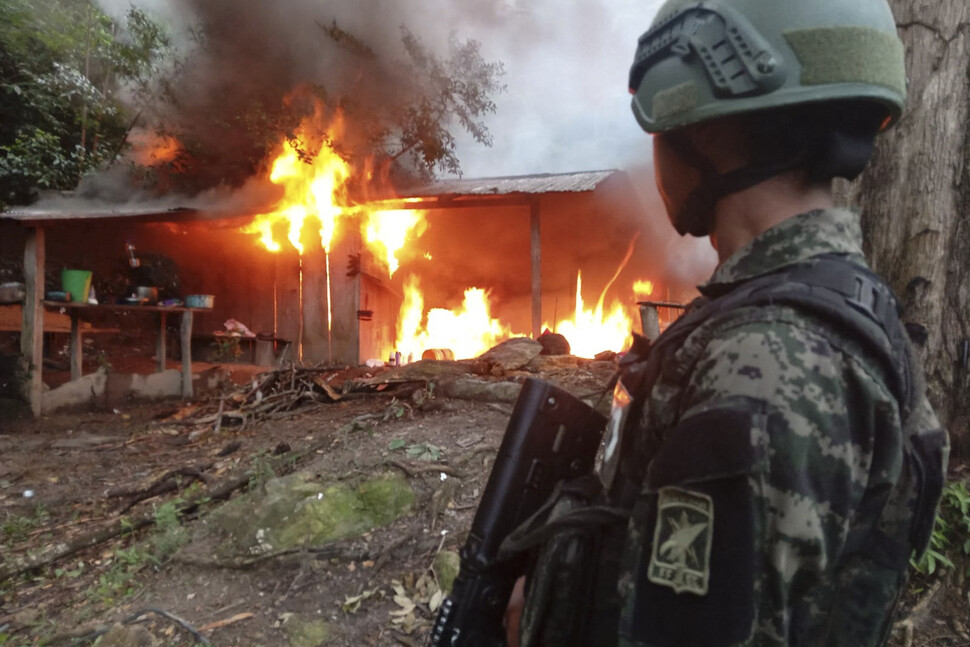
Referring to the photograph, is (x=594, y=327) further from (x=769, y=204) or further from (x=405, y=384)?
(x=769, y=204)

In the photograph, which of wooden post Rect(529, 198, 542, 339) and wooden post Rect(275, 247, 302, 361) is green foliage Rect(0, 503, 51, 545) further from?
wooden post Rect(275, 247, 302, 361)

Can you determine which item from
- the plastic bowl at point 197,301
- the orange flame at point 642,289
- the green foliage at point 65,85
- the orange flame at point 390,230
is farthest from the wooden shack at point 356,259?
the green foliage at point 65,85

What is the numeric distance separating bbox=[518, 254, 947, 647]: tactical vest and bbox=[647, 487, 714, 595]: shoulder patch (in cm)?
21

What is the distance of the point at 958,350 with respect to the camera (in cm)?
292

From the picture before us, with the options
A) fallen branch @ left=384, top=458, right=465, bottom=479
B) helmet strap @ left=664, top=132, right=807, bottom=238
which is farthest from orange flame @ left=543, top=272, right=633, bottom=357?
helmet strap @ left=664, top=132, right=807, bottom=238

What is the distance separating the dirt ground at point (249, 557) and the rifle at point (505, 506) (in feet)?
6.26

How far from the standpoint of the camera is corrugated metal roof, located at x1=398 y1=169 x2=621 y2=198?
10000 millimetres

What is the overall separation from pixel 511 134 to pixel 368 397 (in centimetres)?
1668

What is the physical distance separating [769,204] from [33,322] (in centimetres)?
1058

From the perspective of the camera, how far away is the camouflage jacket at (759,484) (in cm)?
92

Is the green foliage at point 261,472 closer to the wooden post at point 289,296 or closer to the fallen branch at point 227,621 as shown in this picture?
the fallen branch at point 227,621

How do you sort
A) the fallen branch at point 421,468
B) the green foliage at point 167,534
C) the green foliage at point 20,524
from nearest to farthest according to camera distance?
1. the green foliage at point 167,534
2. the fallen branch at point 421,468
3. the green foliage at point 20,524

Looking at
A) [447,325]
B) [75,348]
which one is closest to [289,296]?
[447,325]

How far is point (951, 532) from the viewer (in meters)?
3.03
